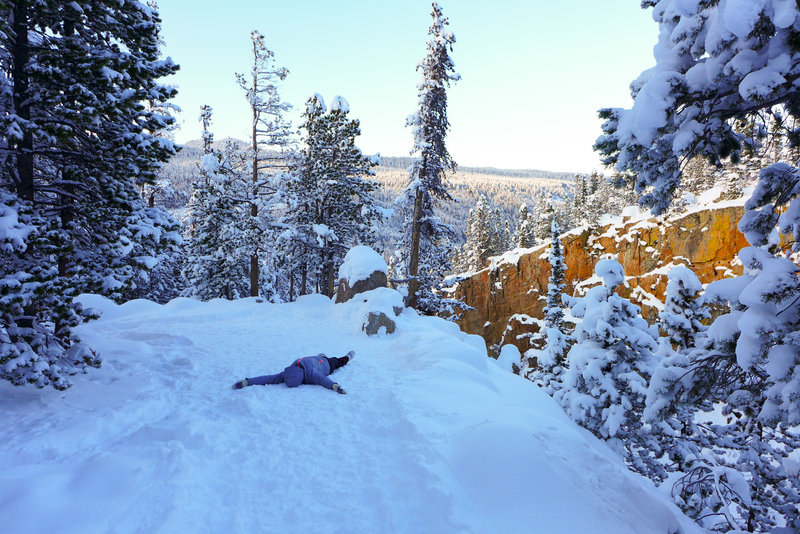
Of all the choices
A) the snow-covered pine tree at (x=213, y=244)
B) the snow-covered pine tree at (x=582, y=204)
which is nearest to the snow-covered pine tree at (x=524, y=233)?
the snow-covered pine tree at (x=582, y=204)

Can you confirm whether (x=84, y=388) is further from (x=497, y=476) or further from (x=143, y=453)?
(x=497, y=476)

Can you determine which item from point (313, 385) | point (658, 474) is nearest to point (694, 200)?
point (658, 474)

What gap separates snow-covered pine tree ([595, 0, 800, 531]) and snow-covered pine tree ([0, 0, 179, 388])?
637 centimetres

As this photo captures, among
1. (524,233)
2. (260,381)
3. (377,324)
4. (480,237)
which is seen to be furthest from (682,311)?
(524,233)

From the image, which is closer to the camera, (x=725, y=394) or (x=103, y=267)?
(x=725, y=394)

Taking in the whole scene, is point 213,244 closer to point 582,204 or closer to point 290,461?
point 290,461

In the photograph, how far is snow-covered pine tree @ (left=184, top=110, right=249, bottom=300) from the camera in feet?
66.8

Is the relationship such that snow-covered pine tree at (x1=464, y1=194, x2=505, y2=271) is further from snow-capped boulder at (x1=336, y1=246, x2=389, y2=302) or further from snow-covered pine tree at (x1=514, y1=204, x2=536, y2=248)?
snow-capped boulder at (x1=336, y1=246, x2=389, y2=302)

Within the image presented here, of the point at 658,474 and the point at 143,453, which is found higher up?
the point at 143,453

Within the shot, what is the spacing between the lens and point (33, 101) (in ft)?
16.2

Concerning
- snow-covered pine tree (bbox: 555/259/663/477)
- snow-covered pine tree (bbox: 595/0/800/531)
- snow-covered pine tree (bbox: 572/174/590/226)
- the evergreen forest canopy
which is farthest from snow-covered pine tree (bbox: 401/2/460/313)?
snow-covered pine tree (bbox: 572/174/590/226)

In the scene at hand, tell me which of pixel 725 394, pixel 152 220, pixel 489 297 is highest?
pixel 152 220

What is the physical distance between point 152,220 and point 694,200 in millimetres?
37984

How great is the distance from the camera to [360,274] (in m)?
15.9
